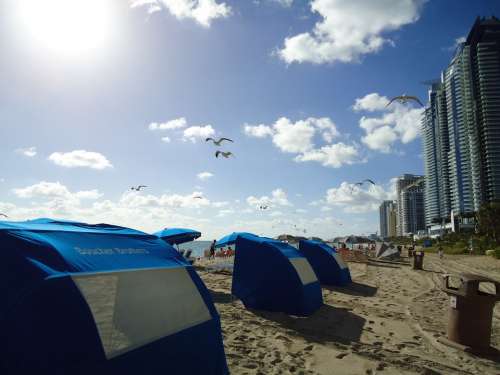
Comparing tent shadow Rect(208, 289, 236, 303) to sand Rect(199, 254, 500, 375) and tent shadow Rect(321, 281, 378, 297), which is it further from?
tent shadow Rect(321, 281, 378, 297)

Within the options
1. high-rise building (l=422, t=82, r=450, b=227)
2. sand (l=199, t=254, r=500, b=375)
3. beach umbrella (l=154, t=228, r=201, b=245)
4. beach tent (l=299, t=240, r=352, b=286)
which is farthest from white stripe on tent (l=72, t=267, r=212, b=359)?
high-rise building (l=422, t=82, r=450, b=227)

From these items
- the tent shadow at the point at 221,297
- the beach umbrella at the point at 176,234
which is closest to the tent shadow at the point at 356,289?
the tent shadow at the point at 221,297

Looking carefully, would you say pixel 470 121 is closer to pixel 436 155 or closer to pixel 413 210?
pixel 436 155

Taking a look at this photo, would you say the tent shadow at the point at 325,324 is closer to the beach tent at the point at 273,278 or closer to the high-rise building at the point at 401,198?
the beach tent at the point at 273,278

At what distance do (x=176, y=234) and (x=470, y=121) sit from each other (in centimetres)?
11524

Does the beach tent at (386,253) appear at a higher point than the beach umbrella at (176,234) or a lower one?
lower

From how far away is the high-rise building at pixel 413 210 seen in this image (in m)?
164

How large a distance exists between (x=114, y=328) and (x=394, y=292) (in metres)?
10.9

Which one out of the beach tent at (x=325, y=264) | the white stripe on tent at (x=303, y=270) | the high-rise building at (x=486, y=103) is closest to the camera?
the white stripe on tent at (x=303, y=270)

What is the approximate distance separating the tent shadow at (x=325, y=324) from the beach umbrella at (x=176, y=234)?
7.43 meters

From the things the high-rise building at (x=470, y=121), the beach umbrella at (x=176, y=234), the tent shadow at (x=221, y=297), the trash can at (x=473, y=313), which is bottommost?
the tent shadow at (x=221, y=297)

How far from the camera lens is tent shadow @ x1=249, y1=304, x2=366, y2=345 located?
6172 millimetres

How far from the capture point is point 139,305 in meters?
3.60

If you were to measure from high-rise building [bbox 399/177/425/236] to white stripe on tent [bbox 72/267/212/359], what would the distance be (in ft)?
572
